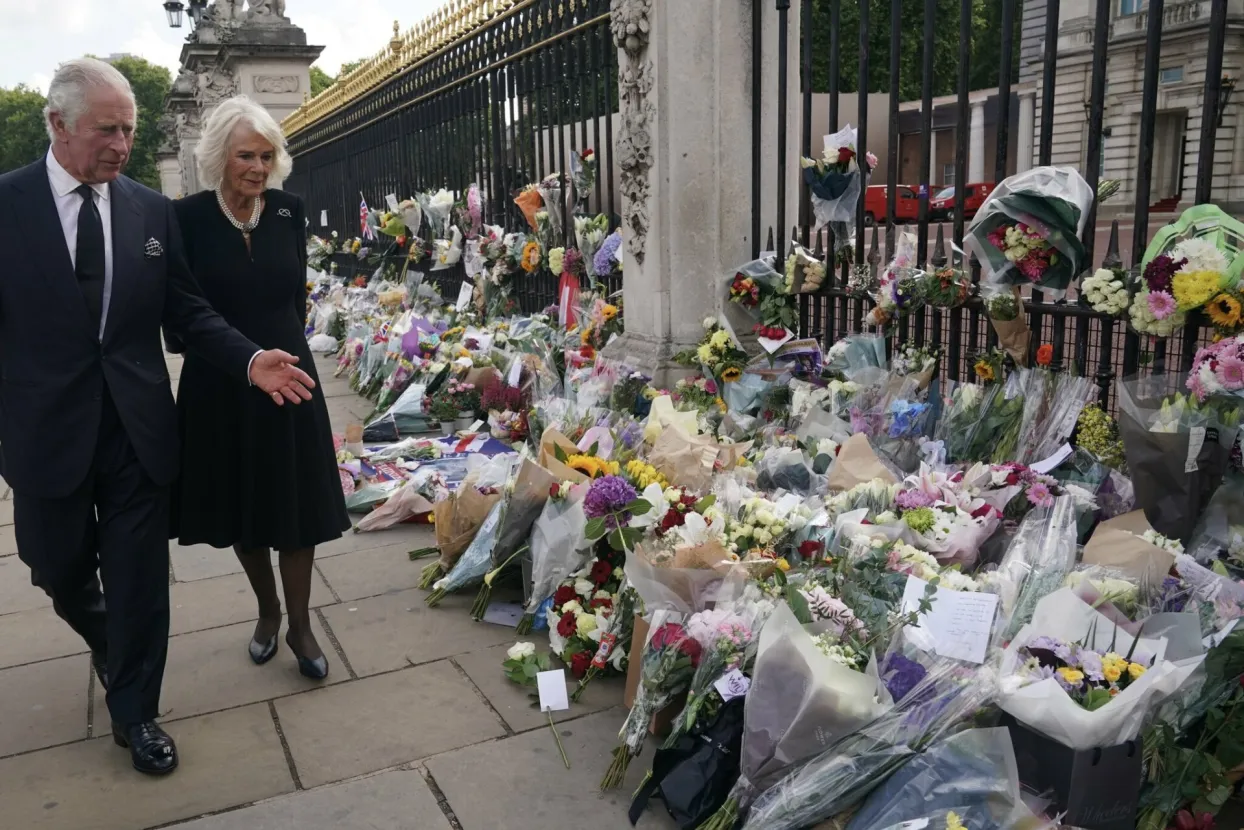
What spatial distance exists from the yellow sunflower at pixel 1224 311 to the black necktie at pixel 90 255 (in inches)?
129

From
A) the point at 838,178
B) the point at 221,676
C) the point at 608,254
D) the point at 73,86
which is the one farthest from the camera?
the point at 608,254

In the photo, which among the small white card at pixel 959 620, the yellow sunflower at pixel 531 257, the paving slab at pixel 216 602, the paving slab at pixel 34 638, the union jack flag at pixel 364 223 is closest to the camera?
the small white card at pixel 959 620

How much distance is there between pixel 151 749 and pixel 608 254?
453 cm

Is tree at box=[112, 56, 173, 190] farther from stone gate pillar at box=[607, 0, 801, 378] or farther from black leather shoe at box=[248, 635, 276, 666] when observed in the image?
black leather shoe at box=[248, 635, 276, 666]

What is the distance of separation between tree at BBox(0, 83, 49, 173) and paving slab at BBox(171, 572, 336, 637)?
7051 centimetres

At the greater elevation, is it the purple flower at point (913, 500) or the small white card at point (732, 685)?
the purple flower at point (913, 500)

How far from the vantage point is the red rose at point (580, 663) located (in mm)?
3381

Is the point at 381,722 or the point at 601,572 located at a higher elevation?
the point at 601,572

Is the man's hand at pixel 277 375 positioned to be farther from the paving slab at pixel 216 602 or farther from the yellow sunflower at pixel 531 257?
the yellow sunflower at pixel 531 257

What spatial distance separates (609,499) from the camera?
3.41m

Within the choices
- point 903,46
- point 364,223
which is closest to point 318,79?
point 903,46

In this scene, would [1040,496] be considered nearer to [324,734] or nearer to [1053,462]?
[1053,462]

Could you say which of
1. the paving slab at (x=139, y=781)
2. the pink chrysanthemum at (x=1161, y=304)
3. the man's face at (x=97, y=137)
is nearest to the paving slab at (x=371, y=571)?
the paving slab at (x=139, y=781)

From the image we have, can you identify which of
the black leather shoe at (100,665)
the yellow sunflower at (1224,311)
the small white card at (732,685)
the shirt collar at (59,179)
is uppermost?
the shirt collar at (59,179)
